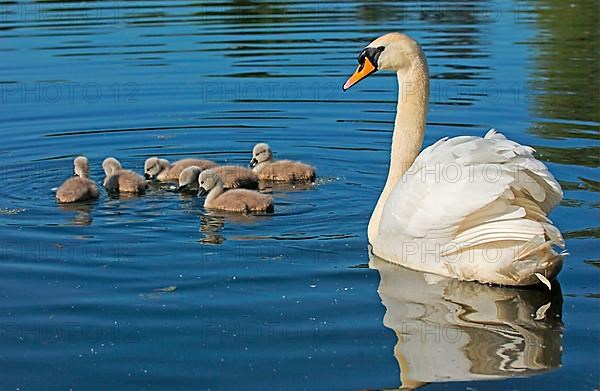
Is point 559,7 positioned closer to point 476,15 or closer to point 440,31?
point 476,15

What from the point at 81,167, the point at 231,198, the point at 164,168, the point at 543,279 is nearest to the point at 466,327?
the point at 543,279

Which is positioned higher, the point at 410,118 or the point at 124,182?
the point at 410,118

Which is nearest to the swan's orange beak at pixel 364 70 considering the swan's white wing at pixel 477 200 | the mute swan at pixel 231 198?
the mute swan at pixel 231 198

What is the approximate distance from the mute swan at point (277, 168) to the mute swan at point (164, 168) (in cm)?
60

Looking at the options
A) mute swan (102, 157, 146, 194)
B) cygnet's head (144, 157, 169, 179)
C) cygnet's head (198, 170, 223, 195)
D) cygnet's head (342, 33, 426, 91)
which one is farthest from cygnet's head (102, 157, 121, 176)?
cygnet's head (342, 33, 426, 91)

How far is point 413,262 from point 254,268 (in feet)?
3.88

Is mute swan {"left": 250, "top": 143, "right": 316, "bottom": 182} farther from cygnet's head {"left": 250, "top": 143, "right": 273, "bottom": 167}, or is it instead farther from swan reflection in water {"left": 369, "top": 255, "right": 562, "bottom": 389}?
swan reflection in water {"left": 369, "top": 255, "right": 562, "bottom": 389}

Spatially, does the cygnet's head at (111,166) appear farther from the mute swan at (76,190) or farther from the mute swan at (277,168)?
the mute swan at (277,168)

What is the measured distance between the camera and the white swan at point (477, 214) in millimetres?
7289

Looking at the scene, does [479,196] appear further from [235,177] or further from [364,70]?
[235,177]

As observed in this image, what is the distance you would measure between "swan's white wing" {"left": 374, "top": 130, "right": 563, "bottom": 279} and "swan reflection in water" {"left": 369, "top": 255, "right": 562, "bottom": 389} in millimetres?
240

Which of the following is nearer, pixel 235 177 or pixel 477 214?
pixel 477 214

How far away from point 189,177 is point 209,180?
1.19 feet

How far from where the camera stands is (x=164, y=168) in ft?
35.9
